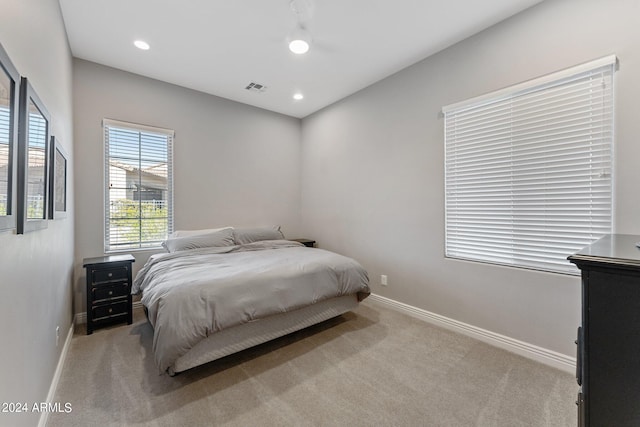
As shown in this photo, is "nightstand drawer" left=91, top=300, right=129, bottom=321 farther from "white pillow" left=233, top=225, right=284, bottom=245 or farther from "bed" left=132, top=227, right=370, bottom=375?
"white pillow" left=233, top=225, right=284, bottom=245

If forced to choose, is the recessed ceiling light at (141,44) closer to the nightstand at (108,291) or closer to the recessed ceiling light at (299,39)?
the recessed ceiling light at (299,39)

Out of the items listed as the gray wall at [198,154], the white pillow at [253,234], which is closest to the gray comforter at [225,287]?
the white pillow at [253,234]

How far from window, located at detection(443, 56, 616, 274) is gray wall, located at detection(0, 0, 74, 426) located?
3.11 m

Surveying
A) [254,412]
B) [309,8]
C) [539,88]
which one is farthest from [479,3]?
[254,412]

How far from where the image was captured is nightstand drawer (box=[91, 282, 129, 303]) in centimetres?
272

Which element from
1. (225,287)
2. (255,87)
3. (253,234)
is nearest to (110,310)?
(225,287)

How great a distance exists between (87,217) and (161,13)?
2.31m

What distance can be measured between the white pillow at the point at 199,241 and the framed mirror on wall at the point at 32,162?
164cm

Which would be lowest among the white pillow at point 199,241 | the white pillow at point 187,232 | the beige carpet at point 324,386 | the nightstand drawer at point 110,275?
the beige carpet at point 324,386

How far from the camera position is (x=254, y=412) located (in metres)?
1.66

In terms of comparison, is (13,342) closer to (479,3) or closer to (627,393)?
(627,393)

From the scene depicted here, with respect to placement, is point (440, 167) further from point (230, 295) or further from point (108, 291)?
point (108, 291)

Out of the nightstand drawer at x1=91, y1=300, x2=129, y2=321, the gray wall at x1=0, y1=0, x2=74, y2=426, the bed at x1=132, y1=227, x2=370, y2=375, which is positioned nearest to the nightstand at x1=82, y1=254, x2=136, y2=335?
the nightstand drawer at x1=91, y1=300, x2=129, y2=321

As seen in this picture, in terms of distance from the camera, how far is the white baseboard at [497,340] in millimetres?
2092
